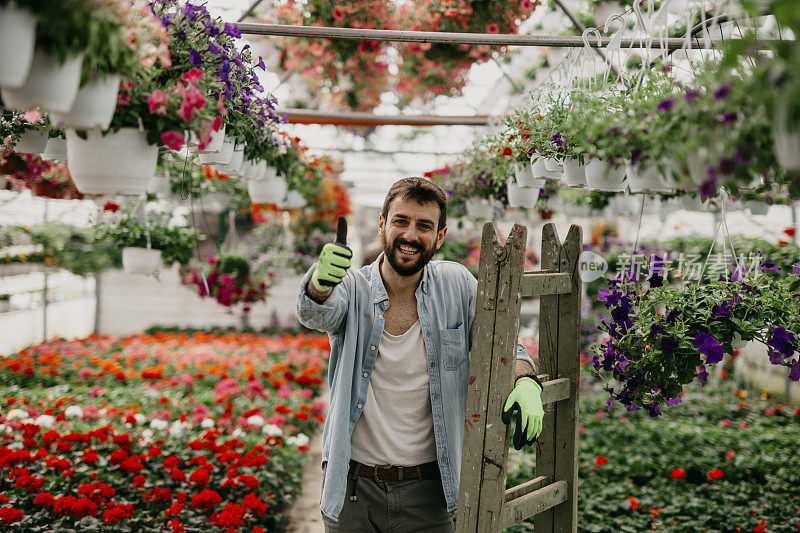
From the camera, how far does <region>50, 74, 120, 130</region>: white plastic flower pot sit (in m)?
1.26

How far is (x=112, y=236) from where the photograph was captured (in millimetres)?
4164

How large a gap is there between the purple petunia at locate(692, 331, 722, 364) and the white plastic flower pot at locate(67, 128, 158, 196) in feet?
5.33

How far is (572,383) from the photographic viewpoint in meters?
2.10

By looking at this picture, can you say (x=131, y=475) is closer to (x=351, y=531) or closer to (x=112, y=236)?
(x=351, y=531)

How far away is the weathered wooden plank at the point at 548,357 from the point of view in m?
2.11

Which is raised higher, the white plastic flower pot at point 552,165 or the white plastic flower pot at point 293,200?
the white plastic flower pot at point 293,200

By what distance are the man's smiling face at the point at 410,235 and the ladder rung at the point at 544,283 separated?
1.21 feet

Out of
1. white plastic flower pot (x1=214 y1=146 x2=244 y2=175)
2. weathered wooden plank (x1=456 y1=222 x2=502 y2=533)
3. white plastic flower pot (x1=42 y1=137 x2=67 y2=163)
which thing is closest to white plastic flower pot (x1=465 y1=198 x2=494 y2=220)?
white plastic flower pot (x1=214 y1=146 x2=244 y2=175)

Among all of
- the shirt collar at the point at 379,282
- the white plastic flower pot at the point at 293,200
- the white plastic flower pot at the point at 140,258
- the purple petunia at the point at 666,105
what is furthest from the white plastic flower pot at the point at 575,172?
the white plastic flower pot at the point at 293,200

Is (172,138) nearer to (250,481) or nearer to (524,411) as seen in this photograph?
(524,411)

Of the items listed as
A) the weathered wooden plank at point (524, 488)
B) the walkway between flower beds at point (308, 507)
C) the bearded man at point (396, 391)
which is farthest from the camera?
the walkway between flower beds at point (308, 507)

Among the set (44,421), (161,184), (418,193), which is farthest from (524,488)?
(161,184)

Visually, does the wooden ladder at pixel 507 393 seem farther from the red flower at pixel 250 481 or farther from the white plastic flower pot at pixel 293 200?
the white plastic flower pot at pixel 293 200

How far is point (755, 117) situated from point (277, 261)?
633 centimetres
